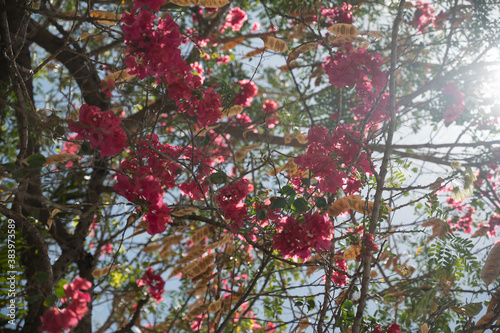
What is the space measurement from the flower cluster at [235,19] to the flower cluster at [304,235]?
2788mm

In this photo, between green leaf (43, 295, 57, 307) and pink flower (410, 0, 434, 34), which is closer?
green leaf (43, 295, 57, 307)

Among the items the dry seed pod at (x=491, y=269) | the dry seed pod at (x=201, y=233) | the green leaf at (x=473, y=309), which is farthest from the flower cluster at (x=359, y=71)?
the dry seed pod at (x=201, y=233)

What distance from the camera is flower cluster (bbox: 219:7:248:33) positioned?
3.62 meters

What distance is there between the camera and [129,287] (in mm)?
3188

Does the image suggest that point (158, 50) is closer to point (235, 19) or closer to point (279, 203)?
point (279, 203)

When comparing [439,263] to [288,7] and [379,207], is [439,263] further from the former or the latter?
[288,7]

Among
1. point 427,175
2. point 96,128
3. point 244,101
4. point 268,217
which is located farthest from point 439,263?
point 244,101

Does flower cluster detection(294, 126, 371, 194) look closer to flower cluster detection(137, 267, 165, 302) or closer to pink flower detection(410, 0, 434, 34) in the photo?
flower cluster detection(137, 267, 165, 302)

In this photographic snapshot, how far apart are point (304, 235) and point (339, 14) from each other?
1.97 m

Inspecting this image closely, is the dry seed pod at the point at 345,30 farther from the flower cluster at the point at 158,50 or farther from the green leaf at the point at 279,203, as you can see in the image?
the green leaf at the point at 279,203

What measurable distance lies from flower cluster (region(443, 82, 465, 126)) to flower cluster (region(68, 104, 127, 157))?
2.29 metres

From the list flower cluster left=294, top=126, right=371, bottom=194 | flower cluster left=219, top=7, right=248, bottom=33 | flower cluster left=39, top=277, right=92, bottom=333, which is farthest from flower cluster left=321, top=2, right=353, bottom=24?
flower cluster left=39, top=277, right=92, bottom=333

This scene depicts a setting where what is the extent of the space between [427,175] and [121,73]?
195cm

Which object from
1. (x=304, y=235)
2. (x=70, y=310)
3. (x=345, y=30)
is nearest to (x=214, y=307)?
(x=304, y=235)
